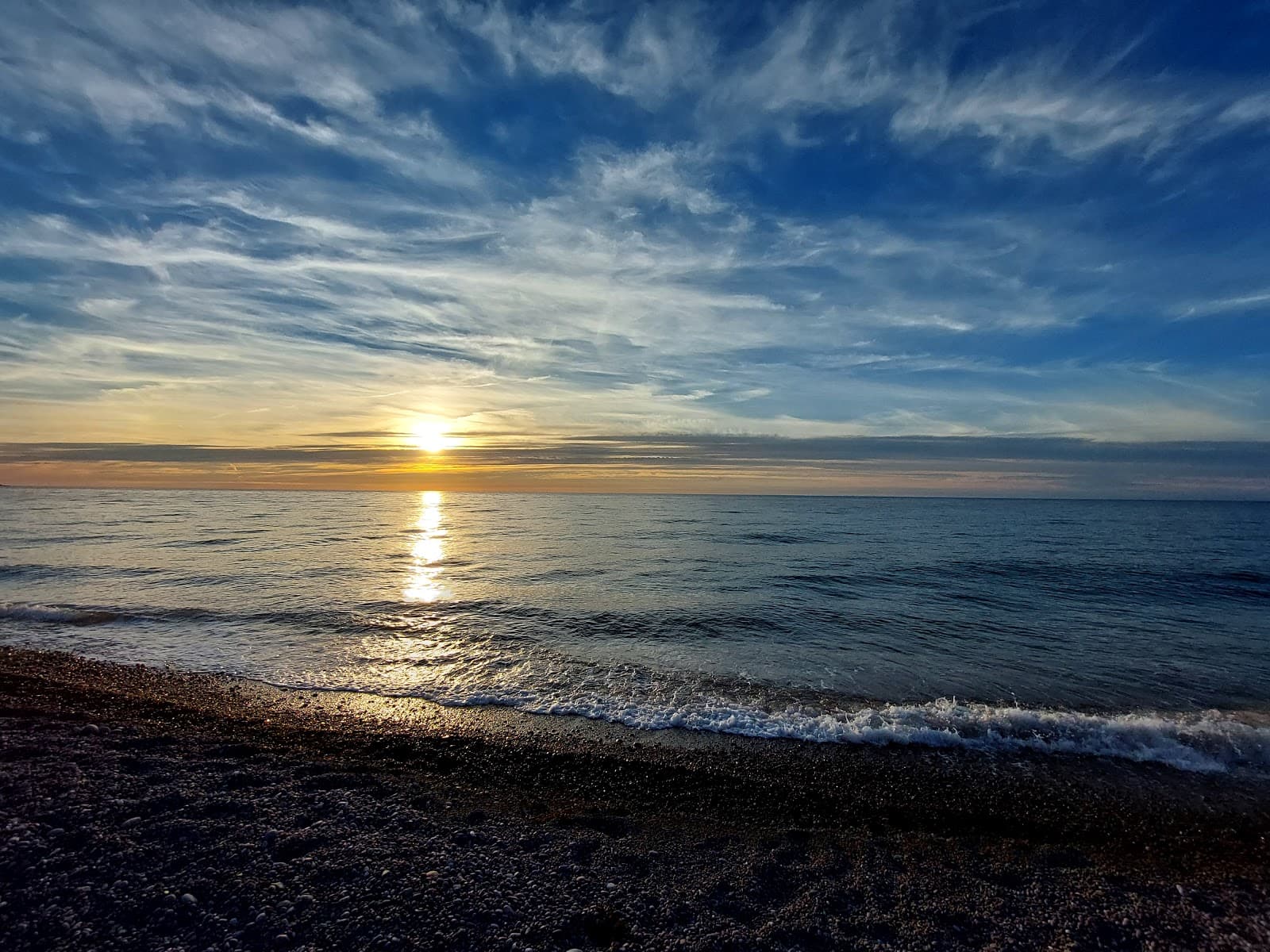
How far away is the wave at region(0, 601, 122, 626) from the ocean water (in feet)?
0.40

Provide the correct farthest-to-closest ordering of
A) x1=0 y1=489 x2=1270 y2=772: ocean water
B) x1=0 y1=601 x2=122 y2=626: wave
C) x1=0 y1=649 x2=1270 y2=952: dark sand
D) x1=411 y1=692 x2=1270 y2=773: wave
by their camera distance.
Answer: x1=0 y1=601 x2=122 y2=626: wave
x1=0 y1=489 x2=1270 y2=772: ocean water
x1=411 y1=692 x2=1270 y2=773: wave
x1=0 y1=649 x2=1270 y2=952: dark sand

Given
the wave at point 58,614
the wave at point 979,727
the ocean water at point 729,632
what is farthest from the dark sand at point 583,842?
the wave at point 58,614

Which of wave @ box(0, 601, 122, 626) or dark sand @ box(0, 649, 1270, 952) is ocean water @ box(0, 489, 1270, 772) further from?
dark sand @ box(0, 649, 1270, 952)

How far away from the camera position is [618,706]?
1105cm

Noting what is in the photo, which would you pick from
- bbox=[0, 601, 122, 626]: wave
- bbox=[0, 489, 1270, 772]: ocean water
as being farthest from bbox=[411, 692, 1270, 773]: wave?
bbox=[0, 601, 122, 626]: wave

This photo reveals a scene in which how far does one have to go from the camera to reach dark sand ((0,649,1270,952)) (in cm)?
512

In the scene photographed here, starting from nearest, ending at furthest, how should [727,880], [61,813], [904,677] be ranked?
[727,880] < [61,813] < [904,677]

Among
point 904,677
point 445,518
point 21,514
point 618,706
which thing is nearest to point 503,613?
point 618,706

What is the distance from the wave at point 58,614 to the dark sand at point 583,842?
8934 mm

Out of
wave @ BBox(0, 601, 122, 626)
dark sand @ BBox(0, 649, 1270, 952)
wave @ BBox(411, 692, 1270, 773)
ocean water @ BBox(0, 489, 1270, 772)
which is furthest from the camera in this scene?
wave @ BBox(0, 601, 122, 626)

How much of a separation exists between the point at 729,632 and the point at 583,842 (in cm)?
1126

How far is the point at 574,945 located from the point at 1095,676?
1435cm

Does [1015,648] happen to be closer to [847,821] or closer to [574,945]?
[847,821]

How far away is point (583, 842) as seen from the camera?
6465 millimetres
